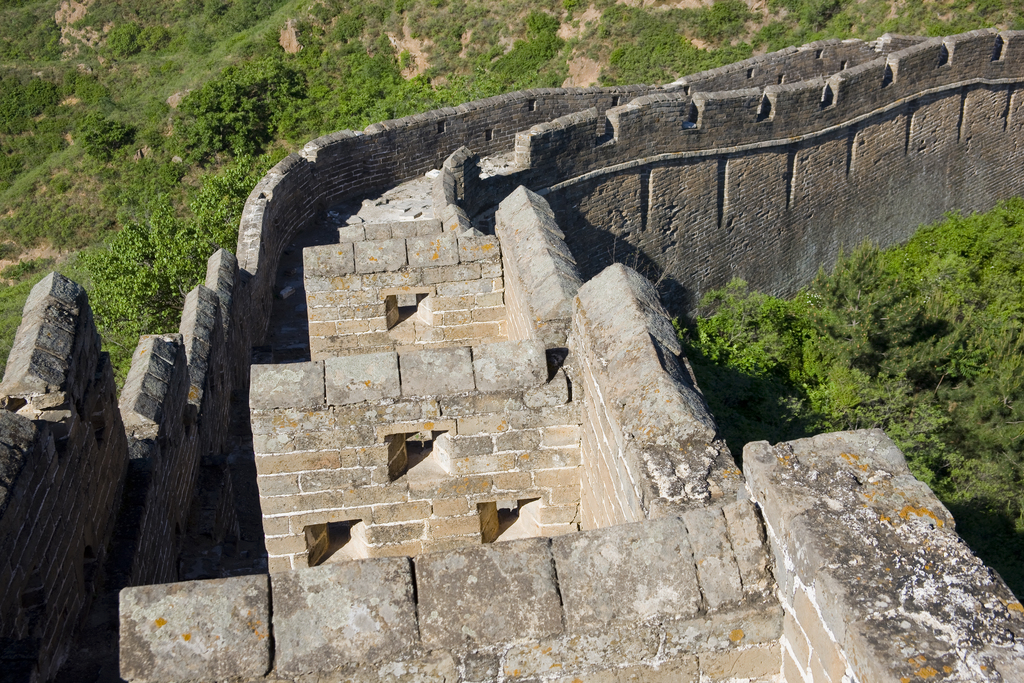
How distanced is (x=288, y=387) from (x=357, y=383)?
0.35 metres

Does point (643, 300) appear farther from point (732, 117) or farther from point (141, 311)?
point (732, 117)

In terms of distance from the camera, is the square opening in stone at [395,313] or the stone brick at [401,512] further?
the square opening in stone at [395,313]

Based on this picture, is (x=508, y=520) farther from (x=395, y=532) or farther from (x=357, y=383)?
(x=357, y=383)

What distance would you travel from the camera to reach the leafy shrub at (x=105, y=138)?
81.1 ft

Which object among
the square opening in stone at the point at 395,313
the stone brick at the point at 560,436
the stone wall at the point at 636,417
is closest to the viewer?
the stone wall at the point at 636,417

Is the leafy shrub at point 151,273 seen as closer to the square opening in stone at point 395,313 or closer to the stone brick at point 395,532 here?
the square opening in stone at point 395,313

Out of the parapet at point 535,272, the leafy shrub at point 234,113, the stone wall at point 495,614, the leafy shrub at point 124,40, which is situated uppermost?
the leafy shrub at point 124,40

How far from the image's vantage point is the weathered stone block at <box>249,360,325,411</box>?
4.45 m

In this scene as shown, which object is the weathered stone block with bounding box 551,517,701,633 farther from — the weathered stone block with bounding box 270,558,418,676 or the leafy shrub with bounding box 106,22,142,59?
the leafy shrub with bounding box 106,22,142,59

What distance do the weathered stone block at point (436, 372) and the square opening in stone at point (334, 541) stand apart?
1008mm

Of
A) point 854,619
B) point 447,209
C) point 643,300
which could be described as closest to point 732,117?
point 447,209

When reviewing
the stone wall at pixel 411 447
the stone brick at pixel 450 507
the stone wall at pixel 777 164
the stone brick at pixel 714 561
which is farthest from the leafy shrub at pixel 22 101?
the stone brick at pixel 714 561

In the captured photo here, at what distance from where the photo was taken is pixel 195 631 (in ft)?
9.22

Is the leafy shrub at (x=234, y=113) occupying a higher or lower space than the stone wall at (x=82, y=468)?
higher
